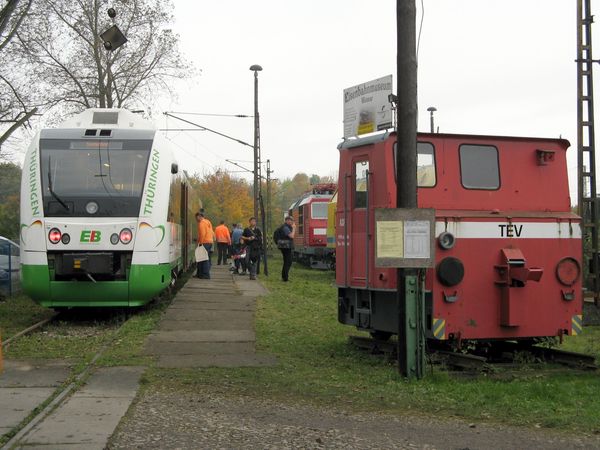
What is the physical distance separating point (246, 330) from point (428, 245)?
4.43 meters

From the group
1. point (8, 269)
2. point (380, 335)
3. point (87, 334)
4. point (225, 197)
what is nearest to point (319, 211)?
point (8, 269)

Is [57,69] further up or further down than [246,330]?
further up

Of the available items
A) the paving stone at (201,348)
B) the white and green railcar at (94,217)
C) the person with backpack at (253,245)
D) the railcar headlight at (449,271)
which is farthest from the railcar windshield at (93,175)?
the person with backpack at (253,245)

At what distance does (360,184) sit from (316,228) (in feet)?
67.1

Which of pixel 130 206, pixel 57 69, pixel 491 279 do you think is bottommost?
pixel 491 279

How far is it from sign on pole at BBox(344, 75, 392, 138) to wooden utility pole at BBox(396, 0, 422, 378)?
2277 mm

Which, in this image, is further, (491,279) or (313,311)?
(313,311)

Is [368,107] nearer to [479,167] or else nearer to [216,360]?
[479,167]

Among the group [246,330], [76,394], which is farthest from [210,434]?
[246,330]

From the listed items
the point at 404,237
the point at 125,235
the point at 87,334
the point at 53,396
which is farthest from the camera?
the point at 125,235

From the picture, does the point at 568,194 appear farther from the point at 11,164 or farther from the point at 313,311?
the point at 11,164

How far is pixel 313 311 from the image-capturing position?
46.5 ft

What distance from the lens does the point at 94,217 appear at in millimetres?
11742

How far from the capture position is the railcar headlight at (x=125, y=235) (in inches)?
461
